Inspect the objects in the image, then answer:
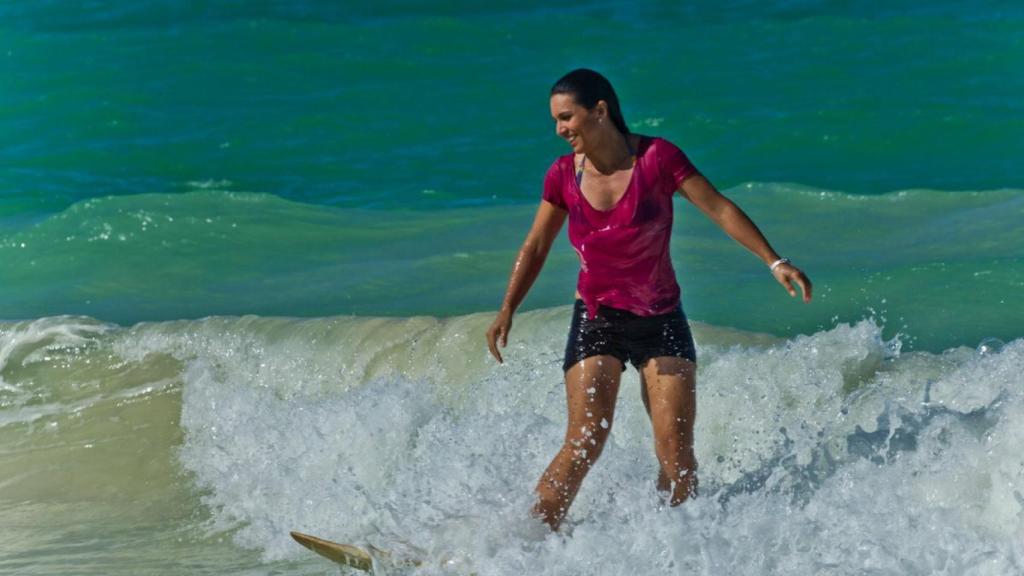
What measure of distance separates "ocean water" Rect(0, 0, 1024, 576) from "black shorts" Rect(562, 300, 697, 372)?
0.48 m

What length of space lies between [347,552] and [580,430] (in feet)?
2.91

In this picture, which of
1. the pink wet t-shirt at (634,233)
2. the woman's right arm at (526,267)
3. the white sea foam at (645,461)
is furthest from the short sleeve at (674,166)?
the white sea foam at (645,461)

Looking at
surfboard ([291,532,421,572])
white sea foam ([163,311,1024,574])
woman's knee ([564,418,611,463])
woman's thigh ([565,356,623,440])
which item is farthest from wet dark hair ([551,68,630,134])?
surfboard ([291,532,421,572])

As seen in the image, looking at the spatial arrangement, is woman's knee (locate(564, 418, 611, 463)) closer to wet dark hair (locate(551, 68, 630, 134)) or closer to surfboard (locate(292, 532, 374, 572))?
surfboard (locate(292, 532, 374, 572))

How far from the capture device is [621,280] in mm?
5016

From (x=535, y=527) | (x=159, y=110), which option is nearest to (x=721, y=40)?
(x=159, y=110)

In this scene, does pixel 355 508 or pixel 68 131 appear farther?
pixel 68 131

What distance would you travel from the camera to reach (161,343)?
28.3 feet

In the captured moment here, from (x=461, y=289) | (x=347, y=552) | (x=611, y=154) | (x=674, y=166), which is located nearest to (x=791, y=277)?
(x=674, y=166)

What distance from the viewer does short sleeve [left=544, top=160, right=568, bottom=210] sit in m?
5.07

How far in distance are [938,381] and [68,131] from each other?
593 inches

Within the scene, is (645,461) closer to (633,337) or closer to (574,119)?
(633,337)

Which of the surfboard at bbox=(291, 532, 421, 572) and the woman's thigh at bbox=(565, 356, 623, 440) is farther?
the surfboard at bbox=(291, 532, 421, 572)

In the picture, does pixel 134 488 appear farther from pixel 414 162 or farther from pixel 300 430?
pixel 414 162
